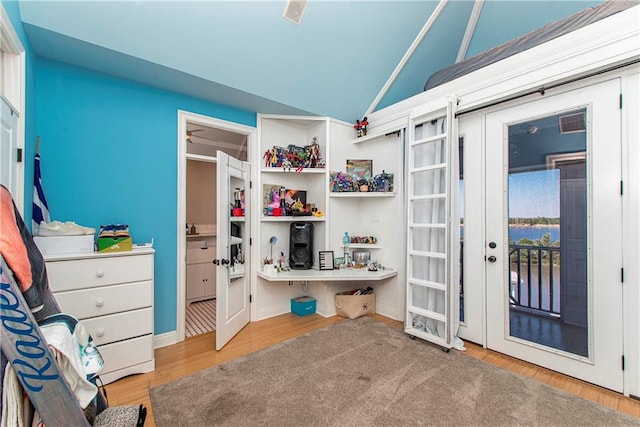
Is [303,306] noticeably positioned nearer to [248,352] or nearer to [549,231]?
[248,352]

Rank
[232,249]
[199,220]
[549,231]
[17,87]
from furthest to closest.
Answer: [199,220] → [232,249] → [549,231] → [17,87]

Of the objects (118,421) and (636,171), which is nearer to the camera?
(118,421)

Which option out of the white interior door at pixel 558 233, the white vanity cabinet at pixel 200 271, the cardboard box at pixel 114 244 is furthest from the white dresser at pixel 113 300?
the white interior door at pixel 558 233

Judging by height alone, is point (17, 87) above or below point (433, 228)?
above

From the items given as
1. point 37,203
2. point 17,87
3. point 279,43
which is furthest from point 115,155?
point 279,43

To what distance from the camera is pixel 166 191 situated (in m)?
2.77

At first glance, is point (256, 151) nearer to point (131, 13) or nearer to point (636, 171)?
point (131, 13)

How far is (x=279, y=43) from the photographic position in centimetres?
251

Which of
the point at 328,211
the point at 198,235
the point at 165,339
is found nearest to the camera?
the point at 165,339

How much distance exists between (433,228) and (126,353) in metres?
3.02

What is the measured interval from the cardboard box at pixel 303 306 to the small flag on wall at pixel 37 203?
2.61 m

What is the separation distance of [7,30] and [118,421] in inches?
87.0

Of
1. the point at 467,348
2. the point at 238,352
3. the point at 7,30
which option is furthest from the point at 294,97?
the point at 467,348

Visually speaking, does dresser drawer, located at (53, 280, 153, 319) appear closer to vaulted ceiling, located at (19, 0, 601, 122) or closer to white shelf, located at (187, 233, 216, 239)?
vaulted ceiling, located at (19, 0, 601, 122)
